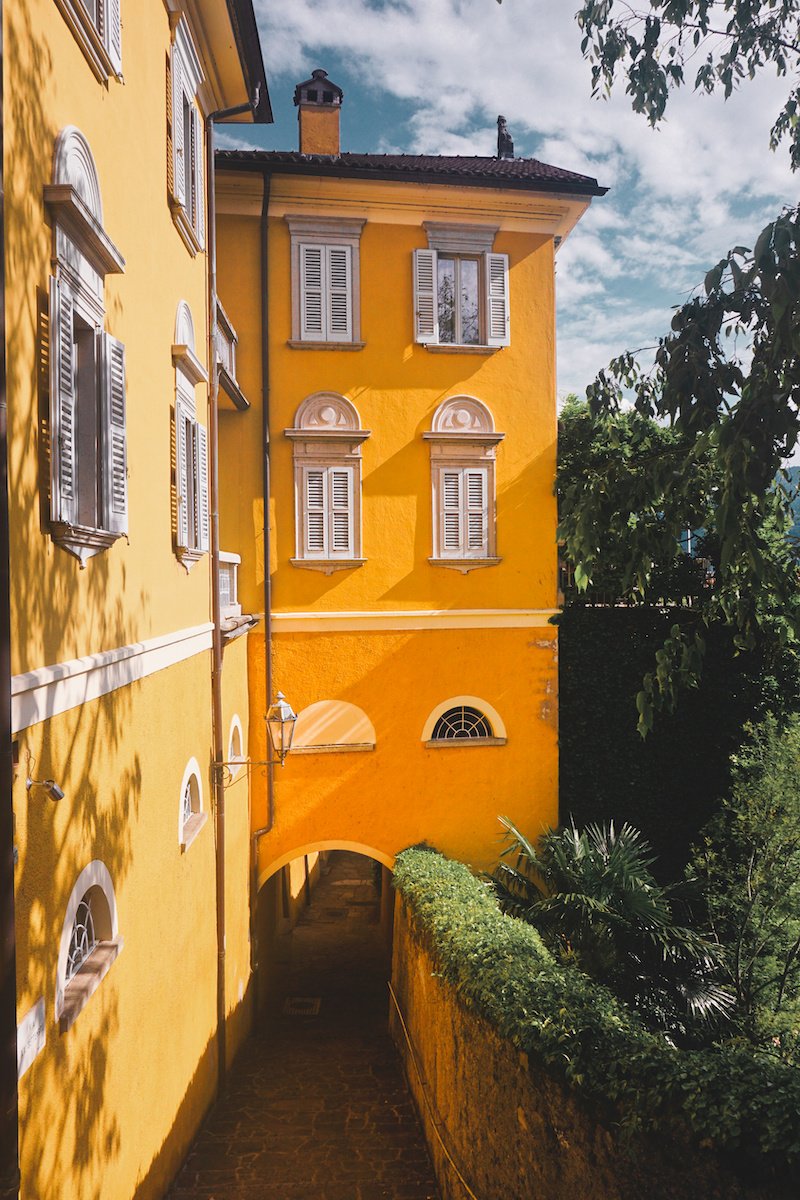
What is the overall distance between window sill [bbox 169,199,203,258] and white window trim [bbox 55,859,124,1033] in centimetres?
637

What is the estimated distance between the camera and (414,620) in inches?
509

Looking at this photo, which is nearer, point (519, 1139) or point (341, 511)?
point (519, 1139)

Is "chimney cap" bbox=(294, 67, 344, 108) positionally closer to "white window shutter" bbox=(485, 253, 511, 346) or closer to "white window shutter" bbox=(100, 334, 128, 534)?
"white window shutter" bbox=(485, 253, 511, 346)

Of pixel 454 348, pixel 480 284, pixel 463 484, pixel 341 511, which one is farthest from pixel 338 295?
pixel 463 484

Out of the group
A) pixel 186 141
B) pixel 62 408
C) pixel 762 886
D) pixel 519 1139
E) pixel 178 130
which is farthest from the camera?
pixel 762 886

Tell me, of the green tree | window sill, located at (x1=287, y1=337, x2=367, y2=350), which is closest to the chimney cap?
window sill, located at (x1=287, y1=337, x2=367, y2=350)

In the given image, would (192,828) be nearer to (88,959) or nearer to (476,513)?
(88,959)

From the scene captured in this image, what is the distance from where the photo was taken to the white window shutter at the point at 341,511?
502 inches

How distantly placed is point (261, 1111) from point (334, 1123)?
94 centimetres

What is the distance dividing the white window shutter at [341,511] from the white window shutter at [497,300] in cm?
330

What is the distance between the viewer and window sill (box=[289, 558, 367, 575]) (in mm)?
12625

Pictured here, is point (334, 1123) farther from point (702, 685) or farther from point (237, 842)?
point (702, 685)

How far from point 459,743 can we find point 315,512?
444cm

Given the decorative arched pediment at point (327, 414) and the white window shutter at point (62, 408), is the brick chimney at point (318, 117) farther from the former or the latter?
the white window shutter at point (62, 408)
